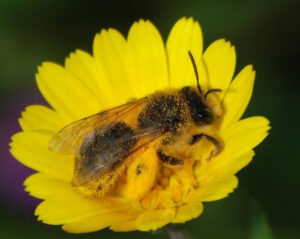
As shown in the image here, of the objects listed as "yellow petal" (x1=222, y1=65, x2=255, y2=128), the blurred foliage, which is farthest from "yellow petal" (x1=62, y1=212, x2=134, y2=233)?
"yellow petal" (x1=222, y1=65, x2=255, y2=128)

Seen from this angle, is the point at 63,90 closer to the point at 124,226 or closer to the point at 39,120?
the point at 39,120

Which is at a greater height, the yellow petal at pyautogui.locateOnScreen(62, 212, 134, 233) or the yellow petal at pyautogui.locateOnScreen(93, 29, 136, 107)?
the yellow petal at pyautogui.locateOnScreen(93, 29, 136, 107)

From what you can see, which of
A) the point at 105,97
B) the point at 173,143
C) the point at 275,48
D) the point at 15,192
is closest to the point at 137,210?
the point at 173,143

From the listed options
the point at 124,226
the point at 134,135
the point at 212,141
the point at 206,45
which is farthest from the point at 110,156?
the point at 206,45

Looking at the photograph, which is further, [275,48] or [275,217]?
[275,48]

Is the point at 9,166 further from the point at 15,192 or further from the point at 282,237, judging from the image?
the point at 282,237

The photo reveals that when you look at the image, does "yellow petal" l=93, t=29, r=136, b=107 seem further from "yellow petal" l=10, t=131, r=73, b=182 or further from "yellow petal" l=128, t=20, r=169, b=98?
"yellow petal" l=10, t=131, r=73, b=182
